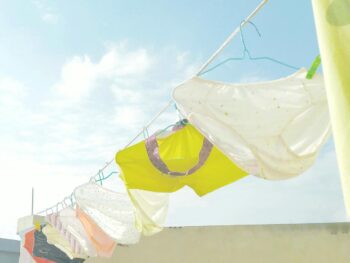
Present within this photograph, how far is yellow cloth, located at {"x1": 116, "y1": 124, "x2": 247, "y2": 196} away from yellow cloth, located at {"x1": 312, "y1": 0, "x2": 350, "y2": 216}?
1899mm

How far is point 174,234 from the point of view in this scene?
677 centimetres

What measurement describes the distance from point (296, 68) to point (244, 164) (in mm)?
719

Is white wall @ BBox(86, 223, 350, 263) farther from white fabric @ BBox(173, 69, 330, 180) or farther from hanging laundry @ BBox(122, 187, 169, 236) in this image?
white fabric @ BBox(173, 69, 330, 180)

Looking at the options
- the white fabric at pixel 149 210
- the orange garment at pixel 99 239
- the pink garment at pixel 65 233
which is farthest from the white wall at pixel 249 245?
the white fabric at pixel 149 210

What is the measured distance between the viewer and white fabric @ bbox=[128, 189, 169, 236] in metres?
3.81

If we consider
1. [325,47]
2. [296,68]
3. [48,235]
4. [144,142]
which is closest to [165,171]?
[144,142]

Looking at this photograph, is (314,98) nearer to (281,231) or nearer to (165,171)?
(165,171)

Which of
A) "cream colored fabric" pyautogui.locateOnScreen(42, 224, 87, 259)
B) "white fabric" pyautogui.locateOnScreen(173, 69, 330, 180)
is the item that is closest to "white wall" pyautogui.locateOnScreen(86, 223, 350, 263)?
"cream colored fabric" pyautogui.locateOnScreen(42, 224, 87, 259)

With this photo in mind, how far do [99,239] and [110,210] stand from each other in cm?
70

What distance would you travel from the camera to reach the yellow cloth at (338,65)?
48.5 inches

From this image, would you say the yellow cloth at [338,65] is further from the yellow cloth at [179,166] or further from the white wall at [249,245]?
the white wall at [249,245]

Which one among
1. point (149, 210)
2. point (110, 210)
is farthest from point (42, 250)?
point (149, 210)

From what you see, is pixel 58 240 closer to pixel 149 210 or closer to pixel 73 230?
pixel 73 230

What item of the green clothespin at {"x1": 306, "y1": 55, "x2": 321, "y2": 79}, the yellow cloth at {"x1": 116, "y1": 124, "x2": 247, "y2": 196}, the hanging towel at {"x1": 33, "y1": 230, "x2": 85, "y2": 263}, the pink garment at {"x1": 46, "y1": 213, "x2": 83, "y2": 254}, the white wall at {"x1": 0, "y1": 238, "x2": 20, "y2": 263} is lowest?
the white wall at {"x1": 0, "y1": 238, "x2": 20, "y2": 263}
